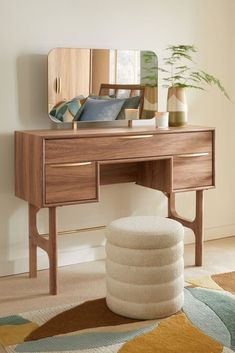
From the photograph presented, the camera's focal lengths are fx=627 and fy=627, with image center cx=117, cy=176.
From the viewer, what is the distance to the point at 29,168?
11.2ft

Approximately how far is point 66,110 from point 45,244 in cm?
81

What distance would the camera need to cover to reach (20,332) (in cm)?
286

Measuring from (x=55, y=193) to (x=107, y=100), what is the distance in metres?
0.80

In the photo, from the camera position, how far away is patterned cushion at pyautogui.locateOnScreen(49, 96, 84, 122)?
367 cm

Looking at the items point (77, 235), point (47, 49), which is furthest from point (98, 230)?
point (47, 49)

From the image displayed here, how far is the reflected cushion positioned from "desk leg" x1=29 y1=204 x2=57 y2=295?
806 millimetres

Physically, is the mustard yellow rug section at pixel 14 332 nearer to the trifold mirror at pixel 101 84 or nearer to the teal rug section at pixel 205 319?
the teal rug section at pixel 205 319

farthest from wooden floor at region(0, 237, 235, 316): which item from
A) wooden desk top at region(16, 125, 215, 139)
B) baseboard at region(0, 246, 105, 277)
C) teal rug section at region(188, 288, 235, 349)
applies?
wooden desk top at region(16, 125, 215, 139)

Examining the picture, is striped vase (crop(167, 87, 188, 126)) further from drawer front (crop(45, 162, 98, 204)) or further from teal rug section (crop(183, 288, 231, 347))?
teal rug section (crop(183, 288, 231, 347))

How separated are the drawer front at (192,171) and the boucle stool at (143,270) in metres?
0.72

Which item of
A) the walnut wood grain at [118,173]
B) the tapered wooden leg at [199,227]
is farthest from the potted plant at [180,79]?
the tapered wooden leg at [199,227]

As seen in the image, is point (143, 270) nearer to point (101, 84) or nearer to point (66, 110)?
point (66, 110)

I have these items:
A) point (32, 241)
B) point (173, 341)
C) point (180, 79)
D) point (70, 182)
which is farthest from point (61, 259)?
point (180, 79)

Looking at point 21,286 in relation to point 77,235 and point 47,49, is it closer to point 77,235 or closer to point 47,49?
point 77,235
